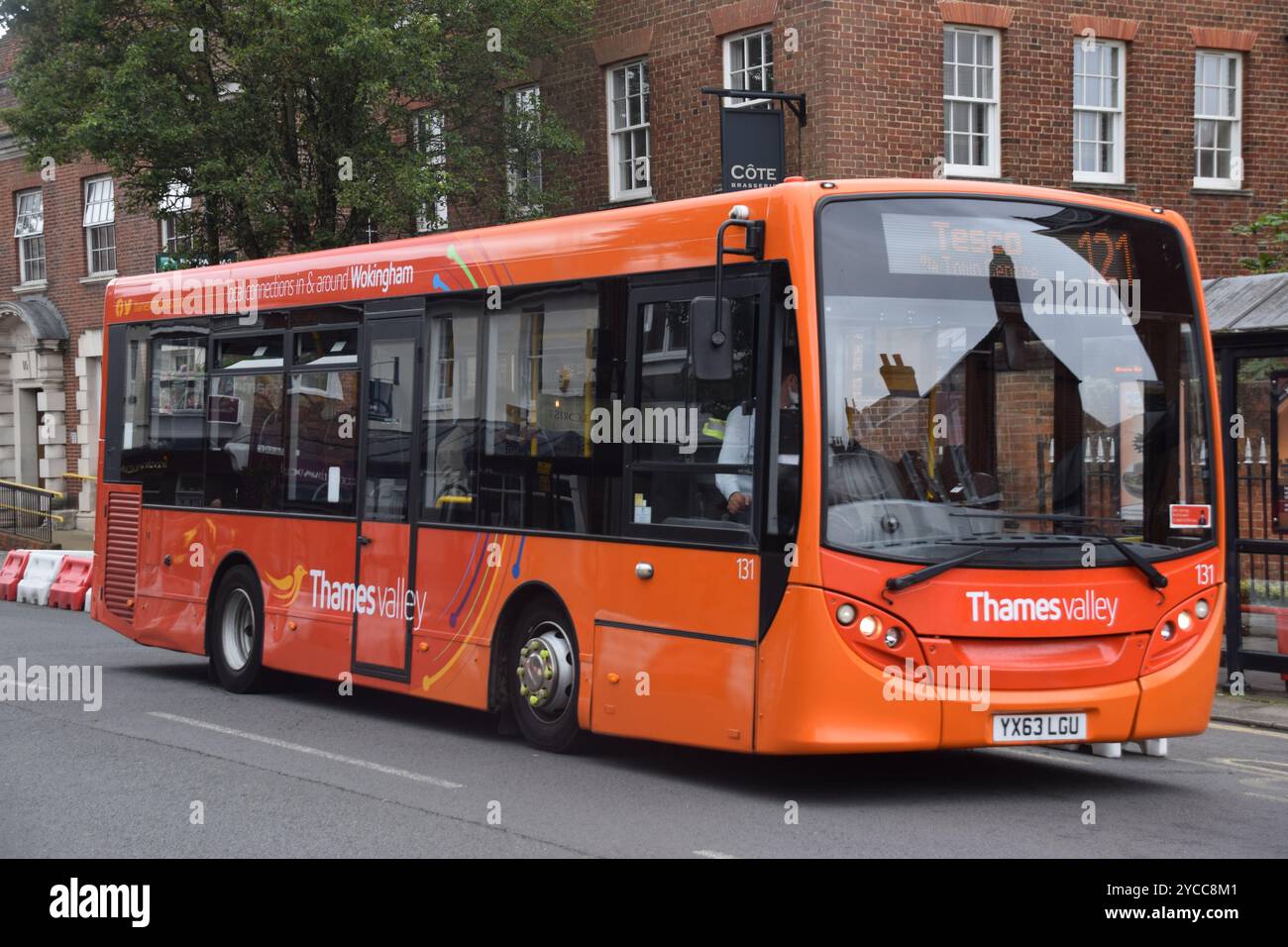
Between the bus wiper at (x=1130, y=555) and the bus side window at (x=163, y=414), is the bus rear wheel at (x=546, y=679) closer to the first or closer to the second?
the bus wiper at (x=1130, y=555)

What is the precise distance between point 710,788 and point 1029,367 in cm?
271

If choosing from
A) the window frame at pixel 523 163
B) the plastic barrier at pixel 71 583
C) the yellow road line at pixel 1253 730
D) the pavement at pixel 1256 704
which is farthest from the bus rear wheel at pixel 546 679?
the plastic barrier at pixel 71 583

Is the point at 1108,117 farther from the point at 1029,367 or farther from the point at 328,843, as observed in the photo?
the point at 328,843

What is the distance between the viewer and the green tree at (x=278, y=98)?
20.5 meters

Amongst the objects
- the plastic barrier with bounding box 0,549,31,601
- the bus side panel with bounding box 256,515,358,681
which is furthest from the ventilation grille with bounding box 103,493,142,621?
the plastic barrier with bounding box 0,549,31,601

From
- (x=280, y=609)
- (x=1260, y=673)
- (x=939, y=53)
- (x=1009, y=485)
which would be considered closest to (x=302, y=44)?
(x=939, y=53)

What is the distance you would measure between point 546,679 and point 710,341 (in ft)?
8.55

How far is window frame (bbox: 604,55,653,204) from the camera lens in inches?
912

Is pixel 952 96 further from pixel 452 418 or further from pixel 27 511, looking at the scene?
pixel 27 511

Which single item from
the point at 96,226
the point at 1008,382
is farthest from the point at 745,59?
the point at 96,226

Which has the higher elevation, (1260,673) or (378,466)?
(378,466)

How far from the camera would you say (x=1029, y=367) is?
884cm

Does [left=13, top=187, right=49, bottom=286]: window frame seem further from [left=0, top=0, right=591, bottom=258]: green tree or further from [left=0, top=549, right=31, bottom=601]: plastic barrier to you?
[left=0, top=0, right=591, bottom=258]: green tree
